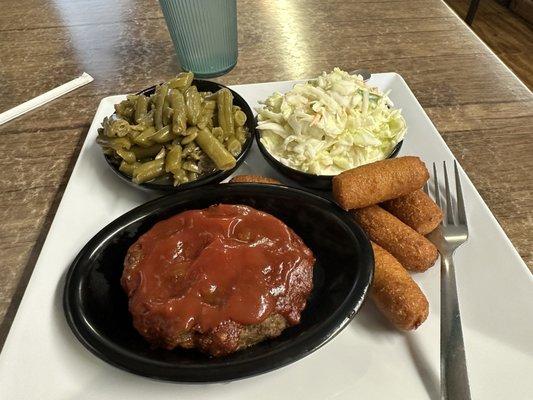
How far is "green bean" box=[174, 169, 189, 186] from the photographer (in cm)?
185

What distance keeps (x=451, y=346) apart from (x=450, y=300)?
18 centimetres

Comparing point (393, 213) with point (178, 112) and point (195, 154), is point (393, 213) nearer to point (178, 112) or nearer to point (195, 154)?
point (195, 154)

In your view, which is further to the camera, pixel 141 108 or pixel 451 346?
pixel 141 108

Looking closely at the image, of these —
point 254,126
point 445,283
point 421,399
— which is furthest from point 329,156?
point 421,399

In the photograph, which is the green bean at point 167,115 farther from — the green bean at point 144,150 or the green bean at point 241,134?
the green bean at point 241,134

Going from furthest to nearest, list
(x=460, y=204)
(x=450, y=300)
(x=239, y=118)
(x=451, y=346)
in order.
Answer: (x=239, y=118)
(x=460, y=204)
(x=450, y=300)
(x=451, y=346)

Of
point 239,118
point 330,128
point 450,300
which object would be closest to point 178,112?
point 239,118

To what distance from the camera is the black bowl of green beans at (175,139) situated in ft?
6.18

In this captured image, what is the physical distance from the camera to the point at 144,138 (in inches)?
75.6

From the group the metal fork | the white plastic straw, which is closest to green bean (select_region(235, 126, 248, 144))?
the metal fork

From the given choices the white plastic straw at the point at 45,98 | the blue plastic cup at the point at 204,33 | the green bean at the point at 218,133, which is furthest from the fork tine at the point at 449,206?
the white plastic straw at the point at 45,98

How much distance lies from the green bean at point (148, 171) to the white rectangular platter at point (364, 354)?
38 centimetres

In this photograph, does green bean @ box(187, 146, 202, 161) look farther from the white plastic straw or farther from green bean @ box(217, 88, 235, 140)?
the white plastic straw

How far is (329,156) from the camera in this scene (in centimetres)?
195
